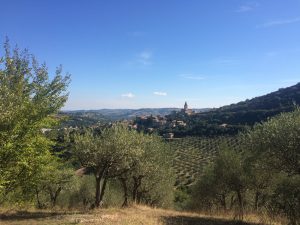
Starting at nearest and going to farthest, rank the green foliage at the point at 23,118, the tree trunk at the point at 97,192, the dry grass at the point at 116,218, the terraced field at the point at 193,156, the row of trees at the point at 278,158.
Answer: the green foliage at the point at 23,118, the dry grass at the point at 116,218, the row of trees at the point at 278,158, the tree trunk at the point at 97,192, the terraced field at the point at 193,156

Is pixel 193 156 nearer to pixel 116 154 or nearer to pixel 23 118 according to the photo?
pixel 116 154

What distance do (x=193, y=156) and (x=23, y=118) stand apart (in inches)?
3566

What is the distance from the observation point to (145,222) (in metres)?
19.7

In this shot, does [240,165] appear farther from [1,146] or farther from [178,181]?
[178,181]

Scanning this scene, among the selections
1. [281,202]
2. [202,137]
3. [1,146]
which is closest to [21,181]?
[1,146]

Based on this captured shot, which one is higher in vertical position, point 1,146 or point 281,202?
point 1,146

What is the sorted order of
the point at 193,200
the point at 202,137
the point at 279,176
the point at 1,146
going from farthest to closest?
the point at 202,137 → the point at 193,200 → the point at 279,176 → the point at 1,146

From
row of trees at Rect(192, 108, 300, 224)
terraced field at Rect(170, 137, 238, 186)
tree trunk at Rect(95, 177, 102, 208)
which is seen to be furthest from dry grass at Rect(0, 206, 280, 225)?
terraced field at Rect(170, 137, 238, 186)

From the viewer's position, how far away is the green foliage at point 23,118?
43.2 feet

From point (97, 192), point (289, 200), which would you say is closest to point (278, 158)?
point (289, 200)

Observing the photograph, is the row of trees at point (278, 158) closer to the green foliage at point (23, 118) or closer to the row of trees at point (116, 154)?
the row of trees at point (116, 154)

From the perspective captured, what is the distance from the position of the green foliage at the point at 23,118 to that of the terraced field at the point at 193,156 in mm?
52812

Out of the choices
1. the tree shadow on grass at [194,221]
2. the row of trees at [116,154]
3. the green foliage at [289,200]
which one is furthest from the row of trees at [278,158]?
the row of trees at [116,154]

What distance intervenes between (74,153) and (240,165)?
630 inches
